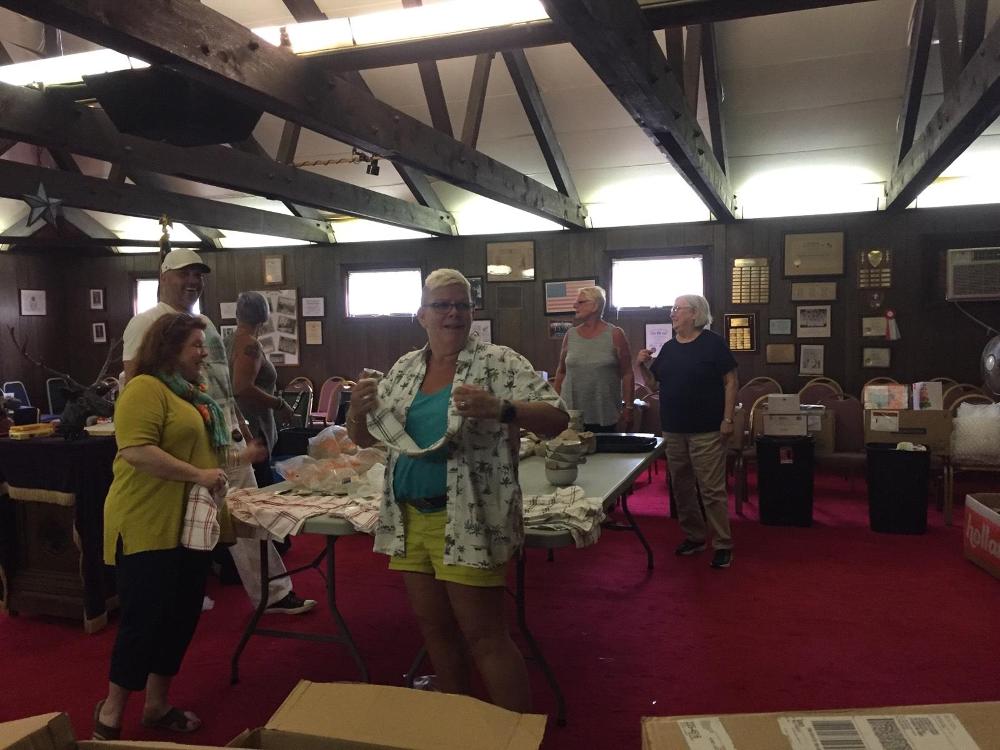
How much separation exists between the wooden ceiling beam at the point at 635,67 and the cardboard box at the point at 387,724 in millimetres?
2347

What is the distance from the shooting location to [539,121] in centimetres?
682

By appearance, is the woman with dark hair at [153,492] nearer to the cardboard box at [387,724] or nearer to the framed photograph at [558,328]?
the cardboard box at [387,724]

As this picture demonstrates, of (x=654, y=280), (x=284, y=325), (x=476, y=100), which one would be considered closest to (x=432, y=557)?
(x=476, y=100)

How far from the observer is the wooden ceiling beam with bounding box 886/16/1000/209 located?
3.44 metres

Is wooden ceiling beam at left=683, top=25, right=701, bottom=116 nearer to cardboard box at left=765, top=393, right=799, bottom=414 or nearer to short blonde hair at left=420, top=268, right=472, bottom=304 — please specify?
cardboard box at left=765, top=393, right=799, bottom=414

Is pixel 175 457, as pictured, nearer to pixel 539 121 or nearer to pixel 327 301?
pixel 539 121

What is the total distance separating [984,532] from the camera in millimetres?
4195

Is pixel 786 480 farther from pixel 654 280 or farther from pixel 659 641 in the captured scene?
pixel 654 280

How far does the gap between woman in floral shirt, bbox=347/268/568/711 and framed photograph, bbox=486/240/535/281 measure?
6.25 meters

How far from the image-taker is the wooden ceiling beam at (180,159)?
4.43 meters

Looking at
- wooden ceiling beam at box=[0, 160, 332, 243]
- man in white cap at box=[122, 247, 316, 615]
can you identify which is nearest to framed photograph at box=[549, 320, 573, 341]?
wooden ceiling beam at box=[0, 160, 332, 243]

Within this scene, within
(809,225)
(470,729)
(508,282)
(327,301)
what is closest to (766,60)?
(809,225)

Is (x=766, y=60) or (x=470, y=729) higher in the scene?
(x=766, y=60)

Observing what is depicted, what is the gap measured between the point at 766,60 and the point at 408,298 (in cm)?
454
